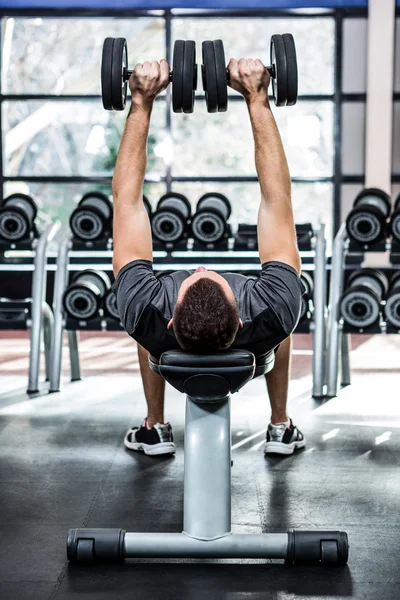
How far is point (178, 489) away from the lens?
2.51 meters

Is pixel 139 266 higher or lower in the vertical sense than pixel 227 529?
higher

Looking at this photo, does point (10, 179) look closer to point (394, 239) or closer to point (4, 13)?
point (4, 13)

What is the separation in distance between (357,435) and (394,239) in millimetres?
1086

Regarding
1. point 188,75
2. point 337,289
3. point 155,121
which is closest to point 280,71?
point 188,75

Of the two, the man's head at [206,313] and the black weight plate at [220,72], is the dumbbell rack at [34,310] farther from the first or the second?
the man's head at [206,313]

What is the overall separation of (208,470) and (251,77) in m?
1.05

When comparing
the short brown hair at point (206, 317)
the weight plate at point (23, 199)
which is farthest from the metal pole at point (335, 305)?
the short brown hair at point (206, 317)

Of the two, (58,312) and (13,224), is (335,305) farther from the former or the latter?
(13,224)

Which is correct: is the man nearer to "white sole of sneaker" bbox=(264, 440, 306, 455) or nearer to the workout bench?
the workout bench

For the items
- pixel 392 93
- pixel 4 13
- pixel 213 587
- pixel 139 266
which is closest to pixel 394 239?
pixel 139 266

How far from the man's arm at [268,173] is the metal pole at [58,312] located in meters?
2.06

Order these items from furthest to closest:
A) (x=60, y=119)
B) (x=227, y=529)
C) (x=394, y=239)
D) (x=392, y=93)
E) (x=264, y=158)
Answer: (x=60, y=119)
(x=392, y=93)
(x=394, y=239)
(x=264, y=158)
(x=227, y=529)

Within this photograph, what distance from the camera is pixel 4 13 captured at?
799cm

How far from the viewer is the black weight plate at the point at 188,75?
215cm
